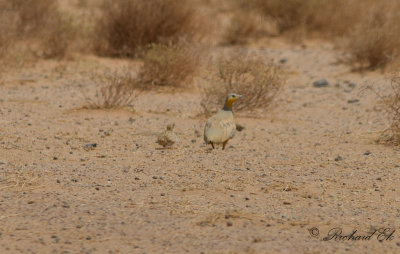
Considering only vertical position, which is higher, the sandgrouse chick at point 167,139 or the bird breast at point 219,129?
the bird breast at point 219,129

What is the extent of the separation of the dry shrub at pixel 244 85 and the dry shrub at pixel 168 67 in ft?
3.92

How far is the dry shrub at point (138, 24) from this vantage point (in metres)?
11.7

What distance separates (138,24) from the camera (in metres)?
11.8

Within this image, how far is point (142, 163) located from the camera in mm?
5992

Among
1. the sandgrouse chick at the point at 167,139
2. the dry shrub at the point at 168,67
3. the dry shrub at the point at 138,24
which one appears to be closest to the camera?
the sandgrouse chick at the point at 167,139

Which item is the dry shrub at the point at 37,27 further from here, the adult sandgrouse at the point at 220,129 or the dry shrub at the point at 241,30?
the adult sandgrouse at the point at 220,129

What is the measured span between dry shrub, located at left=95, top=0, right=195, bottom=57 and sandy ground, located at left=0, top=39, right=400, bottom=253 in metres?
2.81

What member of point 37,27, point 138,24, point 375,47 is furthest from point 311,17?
point 37,27

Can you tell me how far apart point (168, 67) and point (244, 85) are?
5.35 ft

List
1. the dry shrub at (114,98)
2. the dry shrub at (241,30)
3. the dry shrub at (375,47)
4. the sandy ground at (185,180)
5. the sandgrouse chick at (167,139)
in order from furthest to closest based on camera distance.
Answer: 1. the dry shrub at (241,30)
2. the dry shrub at (375,47)
3. the dry shrub at (114,98)
4. the sandgrouse chick at (167,139)
5. the sandy ground at (185,180)

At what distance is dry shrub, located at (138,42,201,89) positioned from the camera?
31.9ft

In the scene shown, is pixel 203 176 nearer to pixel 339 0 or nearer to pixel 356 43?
pixel 356 43

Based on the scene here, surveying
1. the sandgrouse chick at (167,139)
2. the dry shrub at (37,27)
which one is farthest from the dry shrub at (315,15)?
the sandgrouse chick at (167,139)

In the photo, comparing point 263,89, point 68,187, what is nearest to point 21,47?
point 263,89
